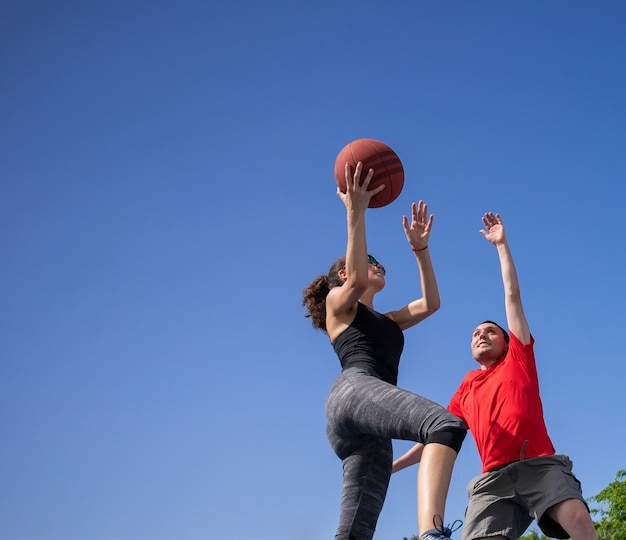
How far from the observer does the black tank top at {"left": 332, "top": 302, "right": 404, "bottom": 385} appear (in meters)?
5.55

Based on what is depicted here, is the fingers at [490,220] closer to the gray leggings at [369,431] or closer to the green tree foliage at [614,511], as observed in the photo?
the gray leggings at [369,431]

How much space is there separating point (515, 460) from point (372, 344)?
5.05ft

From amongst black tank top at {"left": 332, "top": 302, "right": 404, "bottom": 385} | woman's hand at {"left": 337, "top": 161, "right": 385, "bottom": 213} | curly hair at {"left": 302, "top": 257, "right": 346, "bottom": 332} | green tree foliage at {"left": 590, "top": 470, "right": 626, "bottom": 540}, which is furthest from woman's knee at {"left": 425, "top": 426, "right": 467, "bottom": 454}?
green tree foliage at {"left": 590, "top": 470, "right": 626, "bottom": 540}

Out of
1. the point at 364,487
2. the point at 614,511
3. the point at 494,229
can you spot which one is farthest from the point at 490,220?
the point at 614,511

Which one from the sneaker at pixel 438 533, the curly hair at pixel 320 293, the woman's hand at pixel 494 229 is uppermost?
the woman's hand at pixel 494 229

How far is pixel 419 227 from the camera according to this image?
6.68 m

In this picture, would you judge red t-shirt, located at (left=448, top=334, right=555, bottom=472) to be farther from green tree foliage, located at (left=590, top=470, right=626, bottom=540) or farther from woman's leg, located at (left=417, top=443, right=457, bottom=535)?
green tree foliage, located at (left=590, top=470, right=626, bottom=540)

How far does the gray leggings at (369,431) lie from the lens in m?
4.59

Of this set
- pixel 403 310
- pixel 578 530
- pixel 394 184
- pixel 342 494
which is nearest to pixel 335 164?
pixel 394 184

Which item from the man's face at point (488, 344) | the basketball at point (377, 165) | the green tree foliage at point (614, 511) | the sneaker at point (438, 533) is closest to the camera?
the sneaker at point (438, 533)

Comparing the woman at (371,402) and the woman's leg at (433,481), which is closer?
the woman's leg at (433,481)

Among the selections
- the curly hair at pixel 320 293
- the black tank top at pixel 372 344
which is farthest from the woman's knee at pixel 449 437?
the curly hair at pixel 320 293

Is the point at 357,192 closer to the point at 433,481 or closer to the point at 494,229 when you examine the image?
the point at 494,229

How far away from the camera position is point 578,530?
17.9 ft
